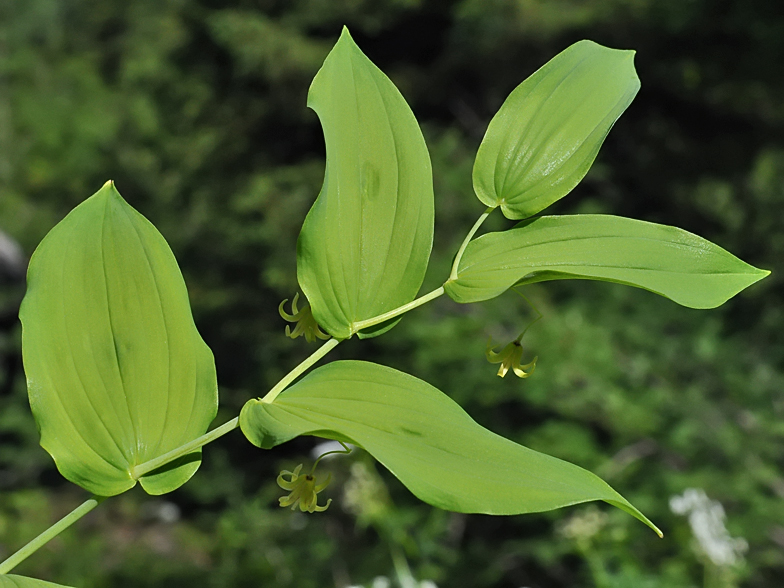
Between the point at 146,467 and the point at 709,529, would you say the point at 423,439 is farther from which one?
the point at 709,529

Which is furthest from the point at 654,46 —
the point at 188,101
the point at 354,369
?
the point at 354,369

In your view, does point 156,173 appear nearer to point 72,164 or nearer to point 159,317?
point 72,164

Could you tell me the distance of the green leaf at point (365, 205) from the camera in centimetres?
19

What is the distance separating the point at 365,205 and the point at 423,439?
0.21 feet

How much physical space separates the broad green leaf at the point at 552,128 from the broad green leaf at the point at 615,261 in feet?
0.03

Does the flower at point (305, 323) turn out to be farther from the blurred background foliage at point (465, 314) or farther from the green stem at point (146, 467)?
the blurred background foliage at point (465, 314)

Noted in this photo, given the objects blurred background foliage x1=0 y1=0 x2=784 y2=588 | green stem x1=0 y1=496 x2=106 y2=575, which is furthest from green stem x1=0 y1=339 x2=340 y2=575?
blurred background foliage x1=0 y1=0 x2=784 y2=588

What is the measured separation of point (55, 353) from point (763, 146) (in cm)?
212

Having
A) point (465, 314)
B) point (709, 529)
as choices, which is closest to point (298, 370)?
point (709, 529)

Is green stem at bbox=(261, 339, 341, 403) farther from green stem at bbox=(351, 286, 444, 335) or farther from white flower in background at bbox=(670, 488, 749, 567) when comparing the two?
white flower in background at bbox=(670, 488, 749, 567)

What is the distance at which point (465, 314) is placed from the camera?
1953mm

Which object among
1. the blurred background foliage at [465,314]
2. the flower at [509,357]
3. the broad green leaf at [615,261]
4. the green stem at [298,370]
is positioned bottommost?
the blurred background foliage at [465,314]

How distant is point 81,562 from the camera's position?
203 centimetres

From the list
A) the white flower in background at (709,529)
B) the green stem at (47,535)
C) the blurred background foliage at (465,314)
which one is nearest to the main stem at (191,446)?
the green stem at (47,535)
